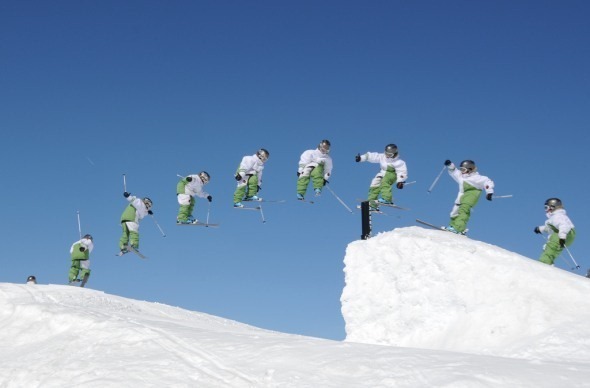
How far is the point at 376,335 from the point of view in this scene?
392 inches

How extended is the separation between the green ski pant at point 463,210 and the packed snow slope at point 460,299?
2087 millimetres

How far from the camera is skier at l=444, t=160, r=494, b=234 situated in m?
13.6

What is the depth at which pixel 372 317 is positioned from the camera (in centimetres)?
1025

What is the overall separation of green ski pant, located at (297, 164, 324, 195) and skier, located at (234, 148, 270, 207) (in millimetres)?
2039

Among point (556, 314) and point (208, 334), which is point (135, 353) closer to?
point (208, 334)

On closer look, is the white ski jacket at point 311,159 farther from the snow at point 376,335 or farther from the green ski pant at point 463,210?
the snow at point 376,335

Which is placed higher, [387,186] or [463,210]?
[387,186]

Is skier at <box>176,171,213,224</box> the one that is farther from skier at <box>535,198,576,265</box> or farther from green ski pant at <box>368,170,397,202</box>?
skier at <box>535,198,576,265</box>

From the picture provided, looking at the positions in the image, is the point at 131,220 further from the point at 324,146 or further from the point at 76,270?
the point at 324,146

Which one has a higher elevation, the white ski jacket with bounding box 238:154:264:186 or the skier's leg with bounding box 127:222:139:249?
the white ski jacket with bounding box 238:154:264:186

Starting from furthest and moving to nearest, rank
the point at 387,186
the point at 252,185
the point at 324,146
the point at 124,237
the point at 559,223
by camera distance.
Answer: the point at 124,237, the point at 252,185, the point at 324,146, the point at 387,186, the point at 559,223

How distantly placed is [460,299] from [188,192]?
455 inches

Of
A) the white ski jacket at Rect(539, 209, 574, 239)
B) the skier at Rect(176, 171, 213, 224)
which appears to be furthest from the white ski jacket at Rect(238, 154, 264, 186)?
the white ski jacket at Rect(539, 209, 574, 239)

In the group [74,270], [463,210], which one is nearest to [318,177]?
[463,210]
